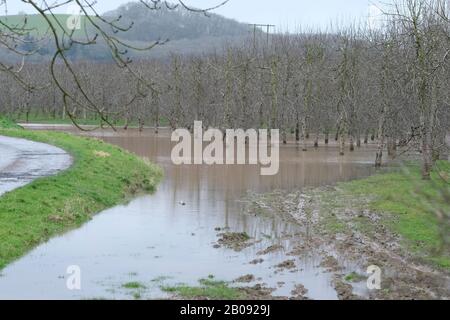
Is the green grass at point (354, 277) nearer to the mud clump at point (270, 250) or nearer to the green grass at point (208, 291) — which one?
the green grass at point (208, 291)

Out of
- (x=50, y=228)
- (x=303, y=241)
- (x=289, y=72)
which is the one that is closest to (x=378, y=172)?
(x=303, y=241)

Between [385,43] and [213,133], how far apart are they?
3404cm

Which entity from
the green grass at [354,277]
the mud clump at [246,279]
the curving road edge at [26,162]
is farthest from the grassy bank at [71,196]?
the green grass at [354,277]

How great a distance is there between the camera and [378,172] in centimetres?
3666

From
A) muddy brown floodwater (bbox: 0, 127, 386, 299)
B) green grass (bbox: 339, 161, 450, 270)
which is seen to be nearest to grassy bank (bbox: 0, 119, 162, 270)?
muddy brown floodwater (bbox: 0, 127, 386, 299)

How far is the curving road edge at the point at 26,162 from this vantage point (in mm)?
24664

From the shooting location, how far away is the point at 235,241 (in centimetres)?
1744

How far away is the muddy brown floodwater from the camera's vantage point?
12.8m

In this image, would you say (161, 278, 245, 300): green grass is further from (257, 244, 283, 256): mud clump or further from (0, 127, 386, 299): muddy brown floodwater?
(257, 244, 283, 256): mud clump

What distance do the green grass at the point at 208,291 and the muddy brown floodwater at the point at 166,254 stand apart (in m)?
0.29

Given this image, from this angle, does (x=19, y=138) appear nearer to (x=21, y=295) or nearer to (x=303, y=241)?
(x=303, y=241)

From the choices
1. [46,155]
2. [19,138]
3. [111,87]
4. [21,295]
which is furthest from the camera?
[111,87]

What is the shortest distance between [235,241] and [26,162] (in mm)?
16182

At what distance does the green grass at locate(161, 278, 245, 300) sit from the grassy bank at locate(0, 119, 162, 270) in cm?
397
